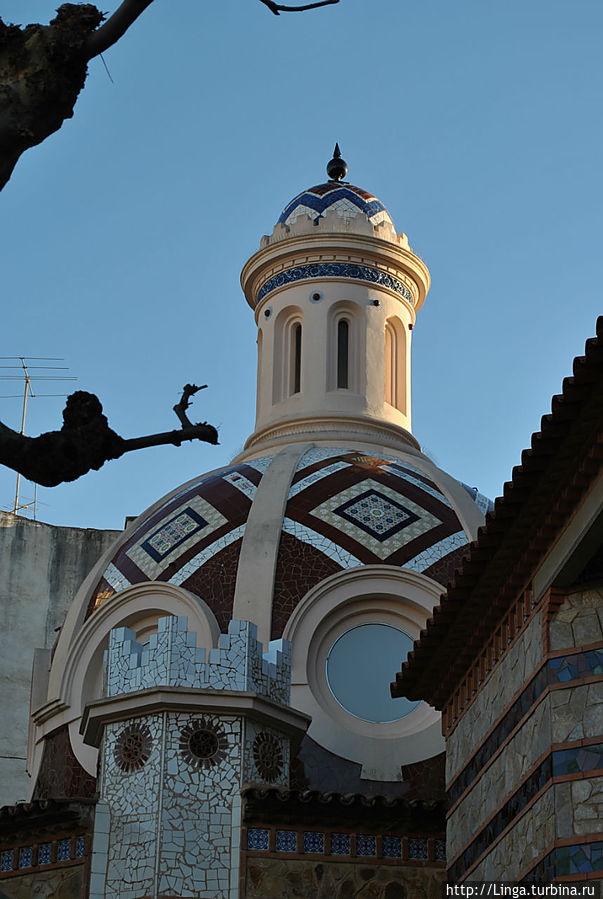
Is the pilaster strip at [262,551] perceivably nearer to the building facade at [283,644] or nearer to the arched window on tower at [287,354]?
the building facade at [283,644]

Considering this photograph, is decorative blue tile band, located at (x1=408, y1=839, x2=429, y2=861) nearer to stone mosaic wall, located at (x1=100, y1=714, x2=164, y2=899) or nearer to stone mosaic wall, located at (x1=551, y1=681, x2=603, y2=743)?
stone mosaic wall, located at (x1=100, y1=714, x2=164, y2=899)

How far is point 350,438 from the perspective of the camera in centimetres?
2238

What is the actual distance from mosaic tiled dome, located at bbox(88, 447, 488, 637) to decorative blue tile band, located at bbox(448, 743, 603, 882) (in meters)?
6.78

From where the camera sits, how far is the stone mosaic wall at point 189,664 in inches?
611

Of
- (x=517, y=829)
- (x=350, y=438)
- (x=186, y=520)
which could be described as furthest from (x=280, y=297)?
(x=517, y=829)

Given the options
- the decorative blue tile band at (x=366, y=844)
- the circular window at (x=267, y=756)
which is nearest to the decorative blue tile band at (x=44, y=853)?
the circular window at (x=267, y=756)

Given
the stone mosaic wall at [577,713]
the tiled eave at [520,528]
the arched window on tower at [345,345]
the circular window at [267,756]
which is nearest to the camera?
the tiled eave at [520,528]

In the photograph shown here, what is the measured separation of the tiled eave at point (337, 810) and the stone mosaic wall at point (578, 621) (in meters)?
5.11

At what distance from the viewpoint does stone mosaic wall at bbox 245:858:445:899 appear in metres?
14.9

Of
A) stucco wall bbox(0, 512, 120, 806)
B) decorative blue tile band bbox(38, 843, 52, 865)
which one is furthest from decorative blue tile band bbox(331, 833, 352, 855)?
stucco wall bbox(0, 512, 120, 806)

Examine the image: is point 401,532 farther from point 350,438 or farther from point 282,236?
point 282,236

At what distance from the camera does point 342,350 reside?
23.8 meters

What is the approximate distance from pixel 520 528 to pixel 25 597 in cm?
1859

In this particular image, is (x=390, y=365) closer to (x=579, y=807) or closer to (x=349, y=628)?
(x=349, y=628)
